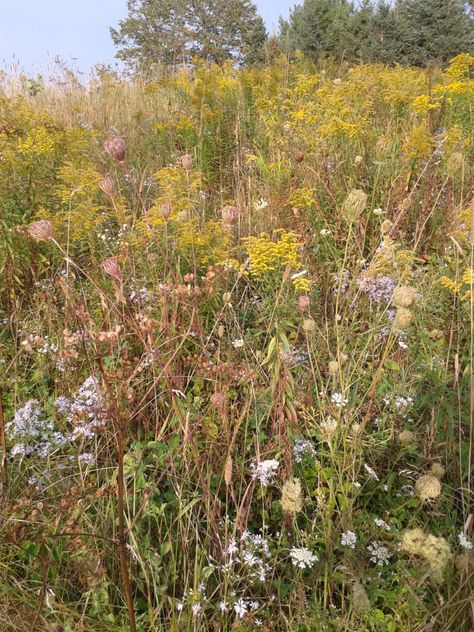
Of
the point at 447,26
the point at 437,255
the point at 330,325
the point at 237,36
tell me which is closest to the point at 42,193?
the point at 330,325

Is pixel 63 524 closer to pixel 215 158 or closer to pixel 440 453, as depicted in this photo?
pixel 440 453

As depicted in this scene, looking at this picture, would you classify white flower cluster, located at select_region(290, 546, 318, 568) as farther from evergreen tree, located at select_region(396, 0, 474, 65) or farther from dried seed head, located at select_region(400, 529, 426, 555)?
evergreen tree, located at select_region(396, 0, 474, 65)

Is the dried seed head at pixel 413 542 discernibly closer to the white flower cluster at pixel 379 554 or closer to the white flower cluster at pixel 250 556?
the white flower cluster at pixel 379 554

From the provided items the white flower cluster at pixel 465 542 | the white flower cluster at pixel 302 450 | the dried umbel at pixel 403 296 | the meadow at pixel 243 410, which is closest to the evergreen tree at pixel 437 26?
the meadow at pixel 243 410

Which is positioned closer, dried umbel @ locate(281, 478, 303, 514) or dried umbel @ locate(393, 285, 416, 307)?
dried umbel @ locate(281, 478, 303, 514)

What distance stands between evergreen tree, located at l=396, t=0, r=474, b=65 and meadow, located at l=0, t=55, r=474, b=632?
21.9 metres

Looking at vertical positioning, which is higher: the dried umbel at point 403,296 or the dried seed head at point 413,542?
the dried umbel at point 403,296

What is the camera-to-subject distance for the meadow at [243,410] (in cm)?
110

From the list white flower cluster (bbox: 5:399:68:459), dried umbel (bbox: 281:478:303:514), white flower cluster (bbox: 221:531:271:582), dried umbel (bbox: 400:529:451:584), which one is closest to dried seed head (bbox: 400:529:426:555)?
dried umbel (bbox: 400:529:451:584)

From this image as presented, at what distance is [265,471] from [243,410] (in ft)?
0.58

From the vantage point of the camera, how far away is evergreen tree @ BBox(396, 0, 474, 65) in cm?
2053

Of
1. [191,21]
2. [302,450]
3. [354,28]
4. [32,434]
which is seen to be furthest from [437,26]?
[32,434]

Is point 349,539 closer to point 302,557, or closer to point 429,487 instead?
point 302,557

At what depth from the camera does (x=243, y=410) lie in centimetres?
136
